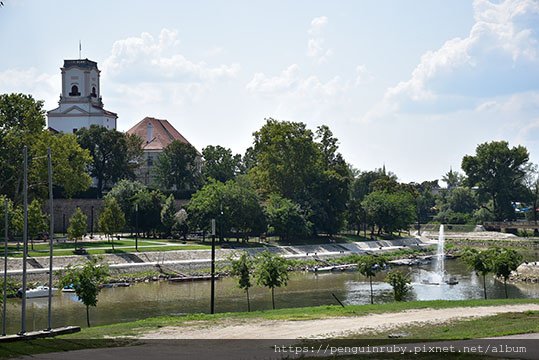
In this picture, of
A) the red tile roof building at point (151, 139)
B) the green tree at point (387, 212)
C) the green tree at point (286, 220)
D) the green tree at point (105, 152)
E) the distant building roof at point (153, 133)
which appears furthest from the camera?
the distant building roof at point (153, 133)

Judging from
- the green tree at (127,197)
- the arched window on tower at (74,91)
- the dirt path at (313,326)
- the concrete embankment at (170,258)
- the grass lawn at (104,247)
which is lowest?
the dirt path at (313,326)

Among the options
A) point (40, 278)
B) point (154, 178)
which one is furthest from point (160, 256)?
point (154, 178)

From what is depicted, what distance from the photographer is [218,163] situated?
375ft

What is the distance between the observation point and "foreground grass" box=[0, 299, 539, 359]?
2311cm

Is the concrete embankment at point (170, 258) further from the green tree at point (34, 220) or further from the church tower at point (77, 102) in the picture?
the church tower at point (77, 102)

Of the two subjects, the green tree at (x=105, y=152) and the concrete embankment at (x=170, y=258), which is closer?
the concrete embankment at (x=170, y=258)

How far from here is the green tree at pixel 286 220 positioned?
277ft

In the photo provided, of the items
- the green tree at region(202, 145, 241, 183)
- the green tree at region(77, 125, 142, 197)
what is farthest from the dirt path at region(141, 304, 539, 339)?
the green tree at region(202, 145, 241, 183)

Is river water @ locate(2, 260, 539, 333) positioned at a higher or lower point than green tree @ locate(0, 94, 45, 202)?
lower

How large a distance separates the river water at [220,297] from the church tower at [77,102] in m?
48.1

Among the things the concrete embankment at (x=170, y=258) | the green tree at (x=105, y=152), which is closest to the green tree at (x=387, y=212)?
the concrete embankment at (x=170, y=258)

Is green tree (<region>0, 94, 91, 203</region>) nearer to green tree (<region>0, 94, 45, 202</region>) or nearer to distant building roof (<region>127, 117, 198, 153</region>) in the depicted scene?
green tree (<region>0, 94, 45, 202</region>)

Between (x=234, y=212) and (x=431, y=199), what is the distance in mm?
81411

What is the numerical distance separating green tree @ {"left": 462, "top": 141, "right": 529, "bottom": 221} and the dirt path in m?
91.7
